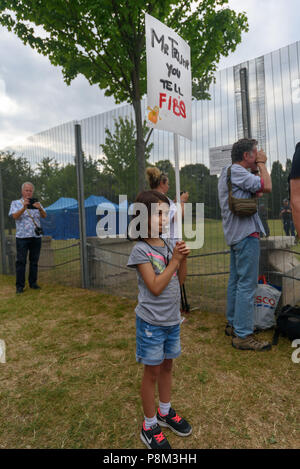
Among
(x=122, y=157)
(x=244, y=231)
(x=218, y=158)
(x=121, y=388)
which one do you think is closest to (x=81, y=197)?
(x=122, y=157)

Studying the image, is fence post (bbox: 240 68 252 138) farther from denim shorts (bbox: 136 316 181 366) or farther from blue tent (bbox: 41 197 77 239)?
blue tent (bbox: 41 197 77 239)

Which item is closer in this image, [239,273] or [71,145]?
[239,273]

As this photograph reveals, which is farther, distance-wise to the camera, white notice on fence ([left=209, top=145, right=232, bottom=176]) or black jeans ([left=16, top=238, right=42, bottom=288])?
black jeans ([left=16, top=238, right=42, bottom=288])

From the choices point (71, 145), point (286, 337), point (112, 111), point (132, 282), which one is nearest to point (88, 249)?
point (132, 282)

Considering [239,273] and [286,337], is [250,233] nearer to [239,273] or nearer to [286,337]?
[239,273]

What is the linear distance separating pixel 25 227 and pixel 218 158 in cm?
385

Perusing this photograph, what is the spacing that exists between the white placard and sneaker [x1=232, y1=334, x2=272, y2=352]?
6.84 feet

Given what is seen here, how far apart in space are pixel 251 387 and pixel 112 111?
4.52 metres

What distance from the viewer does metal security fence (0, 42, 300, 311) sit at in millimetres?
3541

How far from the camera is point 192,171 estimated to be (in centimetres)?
411

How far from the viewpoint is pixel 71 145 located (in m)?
5.79
